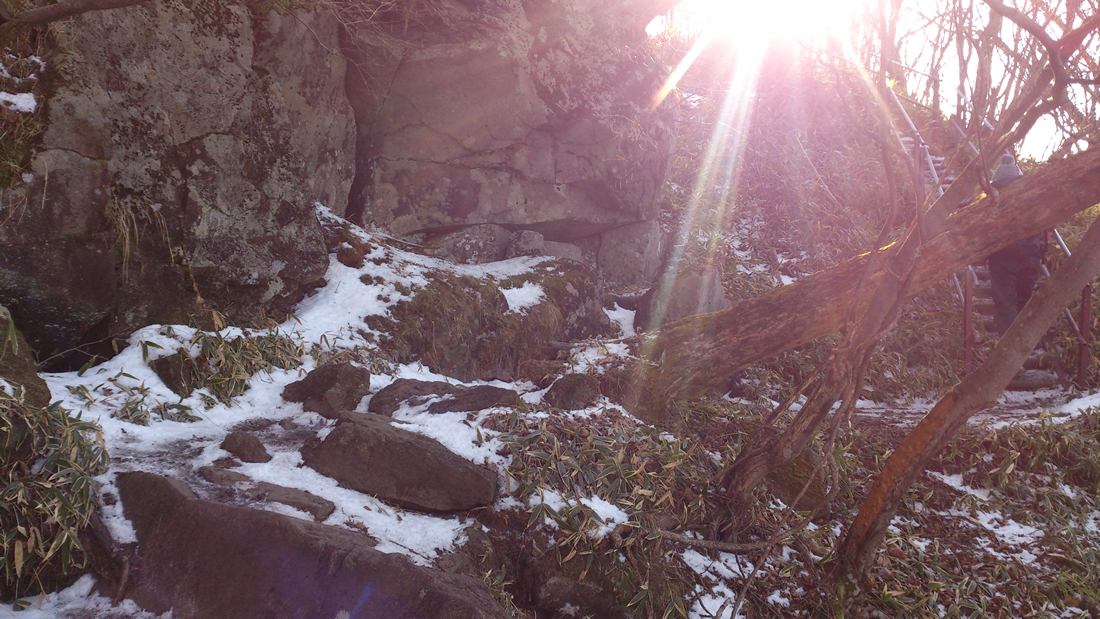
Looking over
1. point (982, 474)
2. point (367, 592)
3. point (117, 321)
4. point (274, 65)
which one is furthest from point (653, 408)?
point (274, 65)

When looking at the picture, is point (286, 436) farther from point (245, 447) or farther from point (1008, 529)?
point (1008, 529)

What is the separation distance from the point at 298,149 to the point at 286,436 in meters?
2.79

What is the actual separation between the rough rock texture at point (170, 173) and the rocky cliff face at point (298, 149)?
0.01 metres

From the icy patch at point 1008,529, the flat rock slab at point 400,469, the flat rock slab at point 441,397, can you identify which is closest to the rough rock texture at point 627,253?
the flat rock slab at point 441,397

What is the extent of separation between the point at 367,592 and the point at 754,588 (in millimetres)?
2275

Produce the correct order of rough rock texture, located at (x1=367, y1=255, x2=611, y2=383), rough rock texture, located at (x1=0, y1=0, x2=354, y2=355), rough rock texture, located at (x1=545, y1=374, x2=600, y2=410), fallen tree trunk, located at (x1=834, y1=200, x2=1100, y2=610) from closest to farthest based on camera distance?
fallen tree trunk, located at (x1=834, y1=200, x2=1100, y2=610) < rough rock texture, located at (x1=0, y1=0, x2=354, y2=355) < rough rock texture, located at (x1=545, y1=374, x2=600, y2=410) < rough rock texture, located at (x1=367, y1=255, x2=611, y2=383)

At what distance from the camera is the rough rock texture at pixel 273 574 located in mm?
2016

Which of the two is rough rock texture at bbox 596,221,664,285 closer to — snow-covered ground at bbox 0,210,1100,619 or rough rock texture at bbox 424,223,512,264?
rough rock texture at bbox 424,223,512,264

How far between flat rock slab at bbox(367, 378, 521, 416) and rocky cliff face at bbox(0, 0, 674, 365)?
1.46 meters

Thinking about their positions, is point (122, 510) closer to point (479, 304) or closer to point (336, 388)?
point (336, 388)

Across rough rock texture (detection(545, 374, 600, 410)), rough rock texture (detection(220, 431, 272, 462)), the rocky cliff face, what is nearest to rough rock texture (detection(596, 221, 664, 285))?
the rocky cliff face

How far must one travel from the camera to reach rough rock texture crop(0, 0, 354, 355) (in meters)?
3.31

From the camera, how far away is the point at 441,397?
3.87 meters

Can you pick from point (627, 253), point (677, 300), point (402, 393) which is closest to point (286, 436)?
point (402, 393)
